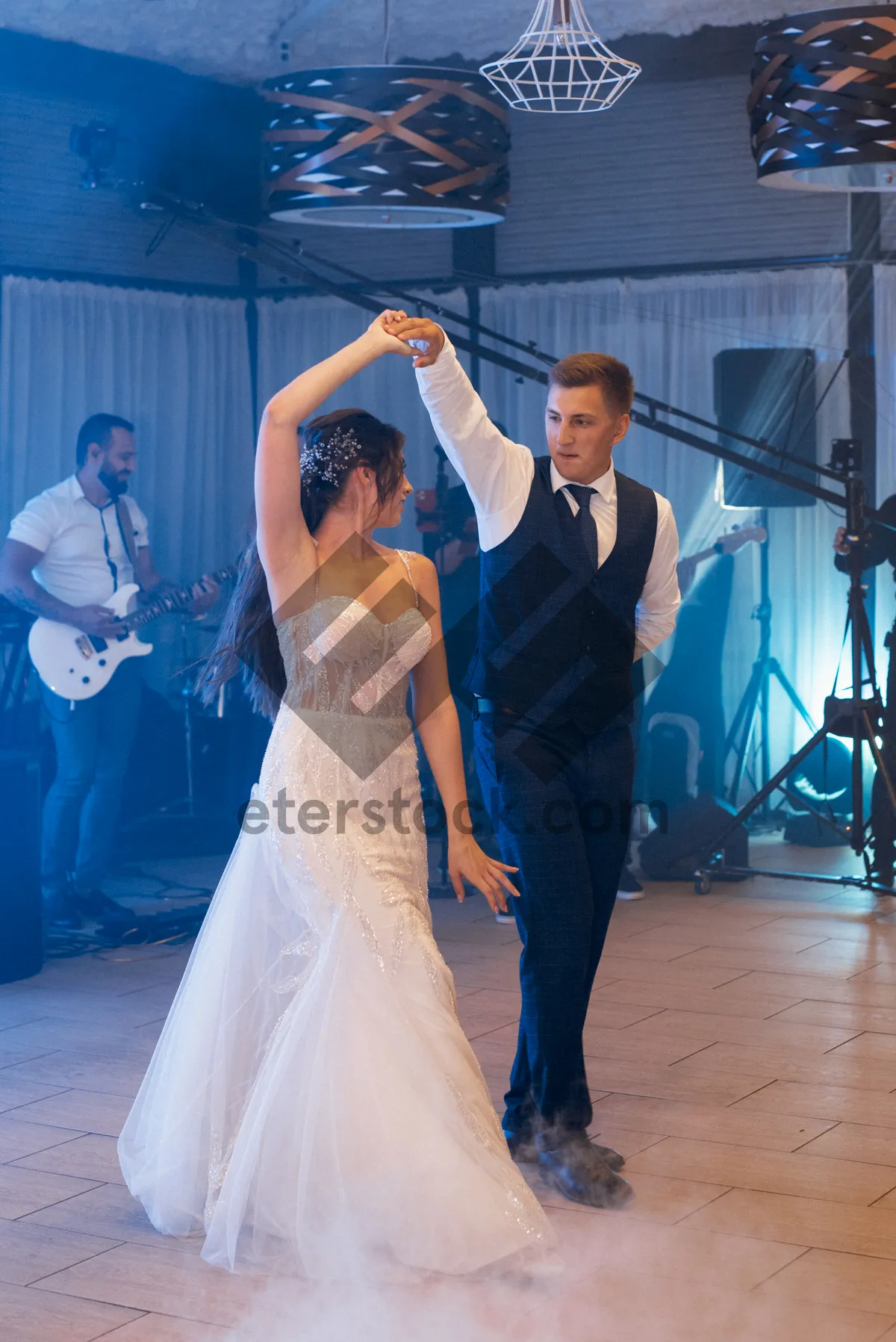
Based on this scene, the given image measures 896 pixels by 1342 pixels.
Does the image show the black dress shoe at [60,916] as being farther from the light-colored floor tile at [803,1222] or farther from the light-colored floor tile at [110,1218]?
the light-colored floor tile at [803,1222]

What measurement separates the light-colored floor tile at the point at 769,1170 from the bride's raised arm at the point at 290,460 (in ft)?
4.50

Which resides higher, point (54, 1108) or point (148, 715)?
point (148, 715)

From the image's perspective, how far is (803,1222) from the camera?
9.00ft

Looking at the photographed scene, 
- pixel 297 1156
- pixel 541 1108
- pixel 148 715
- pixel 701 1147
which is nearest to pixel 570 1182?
pixel 541 1108

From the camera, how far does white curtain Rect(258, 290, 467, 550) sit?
7418 millimetres

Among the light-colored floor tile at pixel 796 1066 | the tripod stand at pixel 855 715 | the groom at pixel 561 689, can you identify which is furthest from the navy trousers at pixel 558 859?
the tripod stand at pixel 855 715

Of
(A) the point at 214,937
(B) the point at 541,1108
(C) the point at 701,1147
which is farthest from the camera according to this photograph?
(C) the point at 701,1147

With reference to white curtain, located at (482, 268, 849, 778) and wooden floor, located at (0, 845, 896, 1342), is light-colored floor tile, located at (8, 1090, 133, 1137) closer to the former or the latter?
wooden floor, located at (0, 845, 896, 1342)

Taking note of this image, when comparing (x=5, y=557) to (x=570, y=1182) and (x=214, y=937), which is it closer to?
(x=214, y=937)

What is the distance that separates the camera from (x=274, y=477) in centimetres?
252

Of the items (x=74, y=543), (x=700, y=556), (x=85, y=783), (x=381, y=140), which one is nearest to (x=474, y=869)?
(x=381, y=140)

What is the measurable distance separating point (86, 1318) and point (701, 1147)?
4.30ft

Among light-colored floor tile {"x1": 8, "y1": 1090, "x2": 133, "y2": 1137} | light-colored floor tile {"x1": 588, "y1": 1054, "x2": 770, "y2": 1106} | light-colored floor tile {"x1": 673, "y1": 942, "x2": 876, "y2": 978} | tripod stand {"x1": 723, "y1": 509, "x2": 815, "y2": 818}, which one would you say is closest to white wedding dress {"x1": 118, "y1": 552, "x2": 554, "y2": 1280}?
light-colored floor tile {"x1": 8, "y1": 1090, "x2": 133, "y2": 1137}

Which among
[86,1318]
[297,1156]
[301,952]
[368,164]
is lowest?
[86,1318]
